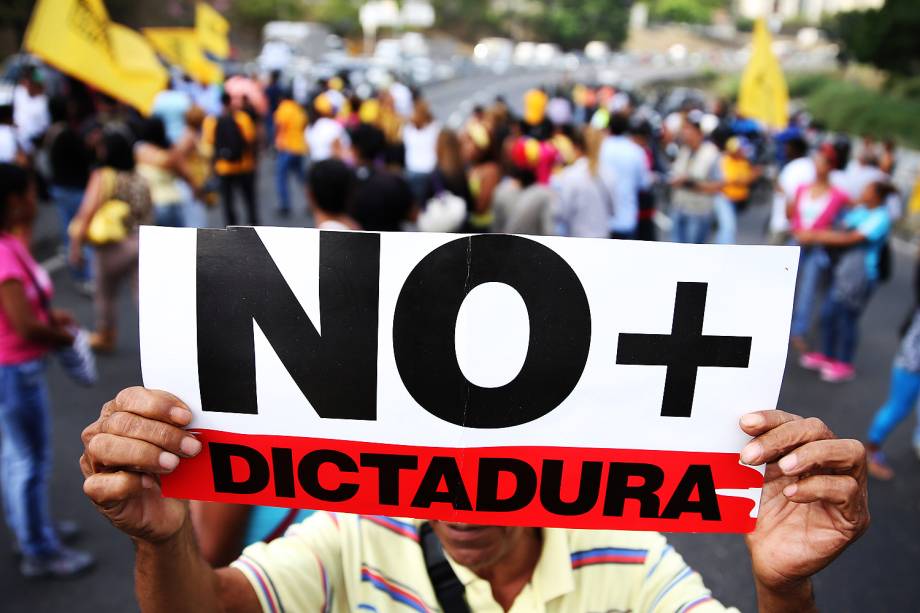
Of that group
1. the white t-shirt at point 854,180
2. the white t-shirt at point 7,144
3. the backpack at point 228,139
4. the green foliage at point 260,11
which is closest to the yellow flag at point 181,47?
the backpack at point 228,139

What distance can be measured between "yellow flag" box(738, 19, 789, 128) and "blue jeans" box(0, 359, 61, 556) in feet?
24.1

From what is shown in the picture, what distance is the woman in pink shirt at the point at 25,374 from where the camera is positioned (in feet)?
10.7

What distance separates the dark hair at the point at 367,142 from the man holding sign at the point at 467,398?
5.47 metres

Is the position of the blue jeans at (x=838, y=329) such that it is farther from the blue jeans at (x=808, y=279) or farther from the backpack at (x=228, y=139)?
the backpack at (x=228, y=139)

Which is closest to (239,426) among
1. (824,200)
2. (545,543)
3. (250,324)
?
(250,324)

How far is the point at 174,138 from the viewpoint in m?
9.24

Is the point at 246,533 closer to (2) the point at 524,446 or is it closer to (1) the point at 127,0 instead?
(2) the point at 524,446

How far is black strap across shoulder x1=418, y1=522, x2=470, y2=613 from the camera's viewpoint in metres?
1.67

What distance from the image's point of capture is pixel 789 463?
4.48 feet

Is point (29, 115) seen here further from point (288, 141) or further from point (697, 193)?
point (697, 193)

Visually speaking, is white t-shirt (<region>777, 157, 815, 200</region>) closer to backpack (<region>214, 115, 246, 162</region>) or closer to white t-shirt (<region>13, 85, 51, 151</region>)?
backpack (<region>214, 115, 246, 162</region>)

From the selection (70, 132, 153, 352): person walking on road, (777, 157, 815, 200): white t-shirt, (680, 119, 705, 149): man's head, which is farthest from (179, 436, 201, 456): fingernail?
(680, 119, 705, 149): man's head

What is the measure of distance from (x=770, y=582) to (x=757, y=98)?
7856 millimetres

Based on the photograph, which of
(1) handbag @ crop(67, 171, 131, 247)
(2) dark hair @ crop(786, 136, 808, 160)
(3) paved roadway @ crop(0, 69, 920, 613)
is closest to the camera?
(3) paved roadway @ crop(0, 69, 920, 613)
